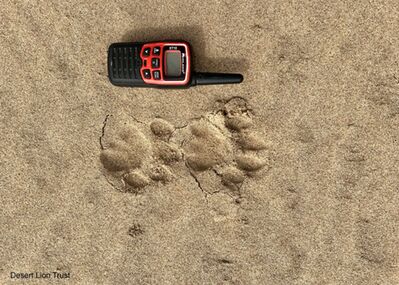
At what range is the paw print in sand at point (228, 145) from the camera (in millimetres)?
1569

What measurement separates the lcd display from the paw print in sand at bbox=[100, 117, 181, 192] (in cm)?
20

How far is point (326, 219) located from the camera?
1.57 meters

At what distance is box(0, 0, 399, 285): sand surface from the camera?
154cm

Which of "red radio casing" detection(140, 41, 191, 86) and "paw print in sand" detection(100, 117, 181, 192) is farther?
"paw print in sand" detection(100, 117, 181, 192)

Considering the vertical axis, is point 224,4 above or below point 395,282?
above

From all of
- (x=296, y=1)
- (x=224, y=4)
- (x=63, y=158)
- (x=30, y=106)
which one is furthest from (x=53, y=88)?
(x=296, y=1)

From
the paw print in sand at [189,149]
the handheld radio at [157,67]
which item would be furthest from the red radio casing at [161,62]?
the paw print in sand at [189,149]

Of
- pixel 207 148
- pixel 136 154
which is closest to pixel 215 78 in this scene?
pixel 207 148

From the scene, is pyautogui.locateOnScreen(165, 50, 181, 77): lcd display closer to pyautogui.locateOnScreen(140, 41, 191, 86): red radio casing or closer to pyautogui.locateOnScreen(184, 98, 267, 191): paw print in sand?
pyautogui.locateOnScreen(140, 41, 191, 86): red radio casing

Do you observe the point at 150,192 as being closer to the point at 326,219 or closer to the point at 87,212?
the point at 87,212

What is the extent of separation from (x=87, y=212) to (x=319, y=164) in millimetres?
914

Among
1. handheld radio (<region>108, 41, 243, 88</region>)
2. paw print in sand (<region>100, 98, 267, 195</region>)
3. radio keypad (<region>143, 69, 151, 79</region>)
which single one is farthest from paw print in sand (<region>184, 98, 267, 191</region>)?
radio keypad (<region>143, 69, 151, 79</region>)

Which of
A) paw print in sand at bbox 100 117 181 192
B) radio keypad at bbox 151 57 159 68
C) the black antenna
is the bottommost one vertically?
paw print in sand at bbox 100 117 181 192

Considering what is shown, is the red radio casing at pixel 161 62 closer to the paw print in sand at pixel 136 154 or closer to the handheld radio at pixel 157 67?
the handheld radio at pixel 157 67
